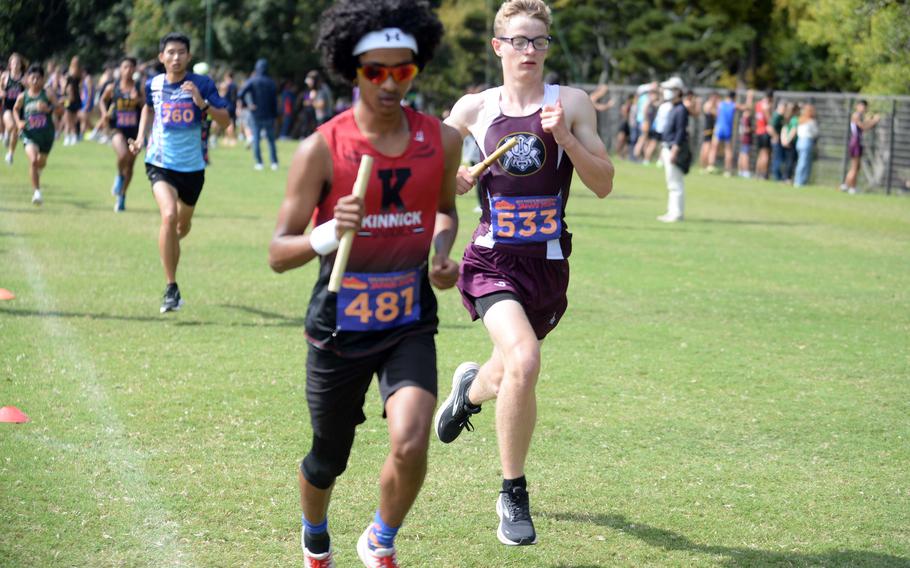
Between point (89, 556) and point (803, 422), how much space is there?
4510 mm

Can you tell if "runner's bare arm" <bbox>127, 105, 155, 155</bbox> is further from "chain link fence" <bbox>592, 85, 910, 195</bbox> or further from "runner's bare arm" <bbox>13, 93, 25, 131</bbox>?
"chain link fence" <bbox>592, 85, 910, 195</bbox>

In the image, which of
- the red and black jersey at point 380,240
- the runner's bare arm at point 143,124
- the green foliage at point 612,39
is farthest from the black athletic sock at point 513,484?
the green foliage at point 612,39

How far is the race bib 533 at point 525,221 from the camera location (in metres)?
6.04

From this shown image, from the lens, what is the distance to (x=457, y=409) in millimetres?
6527

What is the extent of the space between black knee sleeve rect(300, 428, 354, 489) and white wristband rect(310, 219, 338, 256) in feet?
2.54

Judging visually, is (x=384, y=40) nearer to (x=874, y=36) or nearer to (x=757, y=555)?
(x=757, y=555)

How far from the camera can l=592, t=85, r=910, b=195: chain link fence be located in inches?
1195

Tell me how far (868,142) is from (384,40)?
29600mm

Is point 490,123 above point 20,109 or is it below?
→ above

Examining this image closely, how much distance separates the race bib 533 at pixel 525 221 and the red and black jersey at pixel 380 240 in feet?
4.41

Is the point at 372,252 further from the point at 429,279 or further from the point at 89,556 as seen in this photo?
the point at 89,556

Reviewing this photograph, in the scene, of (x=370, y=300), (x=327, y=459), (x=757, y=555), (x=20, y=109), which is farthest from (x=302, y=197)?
(x=20, y=109)

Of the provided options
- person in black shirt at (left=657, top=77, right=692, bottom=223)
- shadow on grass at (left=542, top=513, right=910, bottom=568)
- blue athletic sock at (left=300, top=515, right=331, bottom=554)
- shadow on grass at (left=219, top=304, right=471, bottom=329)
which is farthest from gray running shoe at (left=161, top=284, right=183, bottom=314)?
person in black shirt at (left=657, top=77, right=692, bottom=223)

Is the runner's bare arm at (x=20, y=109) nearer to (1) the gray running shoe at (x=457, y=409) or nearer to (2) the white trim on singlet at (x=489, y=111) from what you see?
(1) the gray running shoe at (x=457, y=409)
